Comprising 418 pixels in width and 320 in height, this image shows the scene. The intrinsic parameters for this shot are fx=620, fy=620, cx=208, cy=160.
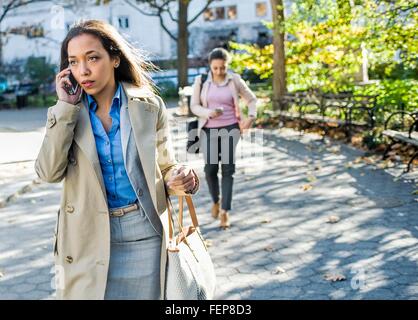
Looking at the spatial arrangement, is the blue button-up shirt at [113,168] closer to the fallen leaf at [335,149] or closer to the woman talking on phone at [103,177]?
the woman talking on phone at [103,177]

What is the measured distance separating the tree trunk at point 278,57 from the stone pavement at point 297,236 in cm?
771

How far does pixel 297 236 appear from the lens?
6.43 meters

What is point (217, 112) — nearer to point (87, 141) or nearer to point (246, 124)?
point (246, 124)

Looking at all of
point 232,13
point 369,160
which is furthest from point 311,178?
point 232,13

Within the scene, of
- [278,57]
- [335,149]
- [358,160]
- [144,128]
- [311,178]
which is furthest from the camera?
[278,57]

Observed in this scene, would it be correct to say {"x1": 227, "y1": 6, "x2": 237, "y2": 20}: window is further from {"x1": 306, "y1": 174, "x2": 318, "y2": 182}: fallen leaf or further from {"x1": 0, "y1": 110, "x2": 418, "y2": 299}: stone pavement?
{"x1": 306, "y1": 174, "x2": 318, "y2": 182}: fallen leaf

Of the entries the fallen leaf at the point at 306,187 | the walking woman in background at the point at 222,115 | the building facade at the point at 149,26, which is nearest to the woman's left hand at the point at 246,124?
the walking woman in background at the point at 222,115

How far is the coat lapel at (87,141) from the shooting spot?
2.60 m

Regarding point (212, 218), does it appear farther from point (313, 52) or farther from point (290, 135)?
point (313, 52)

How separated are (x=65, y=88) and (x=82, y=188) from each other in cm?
44

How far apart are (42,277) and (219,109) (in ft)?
7.99

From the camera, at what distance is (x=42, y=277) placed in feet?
18.0

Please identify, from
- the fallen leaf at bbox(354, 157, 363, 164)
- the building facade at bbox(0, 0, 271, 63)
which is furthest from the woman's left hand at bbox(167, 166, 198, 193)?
the building facade at bbox(0, 0, 271, 63)

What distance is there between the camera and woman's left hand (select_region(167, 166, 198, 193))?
2.74 m
